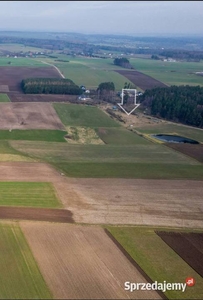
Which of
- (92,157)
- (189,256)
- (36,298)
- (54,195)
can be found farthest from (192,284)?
(92,157)

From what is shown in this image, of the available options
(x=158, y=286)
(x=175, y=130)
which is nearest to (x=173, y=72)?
(x=175, y=130)

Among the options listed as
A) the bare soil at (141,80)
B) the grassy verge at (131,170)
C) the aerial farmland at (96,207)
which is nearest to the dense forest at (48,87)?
the aerial farmland at (96,207)

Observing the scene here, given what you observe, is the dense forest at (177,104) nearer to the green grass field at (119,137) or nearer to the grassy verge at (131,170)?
the green grass field at (119,137)

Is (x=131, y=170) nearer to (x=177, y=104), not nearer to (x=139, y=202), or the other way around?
(x=139, y=202)

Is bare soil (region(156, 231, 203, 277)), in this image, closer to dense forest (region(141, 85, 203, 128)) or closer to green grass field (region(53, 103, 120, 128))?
green grass field (region(53, 103, 120, 128))

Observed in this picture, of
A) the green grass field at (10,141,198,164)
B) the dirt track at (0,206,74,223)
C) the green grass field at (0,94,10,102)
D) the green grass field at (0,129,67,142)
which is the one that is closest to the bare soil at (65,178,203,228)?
the dirt track at (0,206,74,223)

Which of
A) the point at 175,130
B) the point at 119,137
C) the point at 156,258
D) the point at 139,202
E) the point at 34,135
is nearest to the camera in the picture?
the point at 156,258

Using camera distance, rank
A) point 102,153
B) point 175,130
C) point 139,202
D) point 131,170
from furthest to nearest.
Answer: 1. point 175,130
2. point 102,153
3. point 131,170
4. point 139,202
